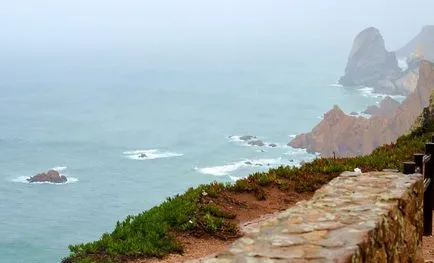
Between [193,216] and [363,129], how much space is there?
118m

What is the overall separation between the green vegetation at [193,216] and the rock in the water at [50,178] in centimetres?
8931

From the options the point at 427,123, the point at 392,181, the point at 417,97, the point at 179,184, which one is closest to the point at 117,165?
the point at 179,184

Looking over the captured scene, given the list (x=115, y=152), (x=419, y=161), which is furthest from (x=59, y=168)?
(x=419, y=161)

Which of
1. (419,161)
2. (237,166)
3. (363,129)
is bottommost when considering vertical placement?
(419,161)

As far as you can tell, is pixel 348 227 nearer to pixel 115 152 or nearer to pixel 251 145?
pixel 115 152

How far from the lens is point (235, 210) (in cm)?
1555

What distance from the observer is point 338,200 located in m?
7.51

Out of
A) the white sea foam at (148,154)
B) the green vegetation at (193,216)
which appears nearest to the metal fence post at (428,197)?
the green vegetation at (193,216)

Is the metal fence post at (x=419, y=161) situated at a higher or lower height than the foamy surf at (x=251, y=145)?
lower

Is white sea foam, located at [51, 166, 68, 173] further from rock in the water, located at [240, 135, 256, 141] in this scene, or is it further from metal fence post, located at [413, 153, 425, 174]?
metal fence post, located at [413, 153, 425, 174]

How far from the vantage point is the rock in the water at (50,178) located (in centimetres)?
10256

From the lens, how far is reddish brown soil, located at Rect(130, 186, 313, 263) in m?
12.9

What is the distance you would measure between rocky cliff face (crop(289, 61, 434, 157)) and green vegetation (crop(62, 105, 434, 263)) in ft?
353

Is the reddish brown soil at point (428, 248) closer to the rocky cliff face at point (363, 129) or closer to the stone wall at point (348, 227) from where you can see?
the stone wall at point (348, 227)
